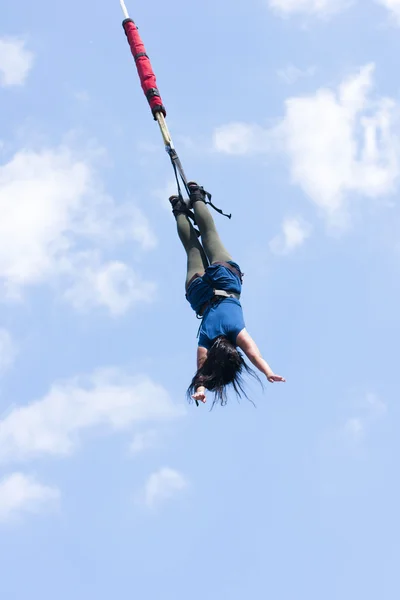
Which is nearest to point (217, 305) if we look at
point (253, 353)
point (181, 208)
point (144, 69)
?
point (253, 353)

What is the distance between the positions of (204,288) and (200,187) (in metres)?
1.63

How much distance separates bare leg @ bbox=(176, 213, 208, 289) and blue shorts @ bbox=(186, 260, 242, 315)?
0.17m

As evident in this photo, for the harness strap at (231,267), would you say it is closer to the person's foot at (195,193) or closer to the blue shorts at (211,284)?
the blue shorts at (211,284)

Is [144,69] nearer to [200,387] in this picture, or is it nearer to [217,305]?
[217,305]

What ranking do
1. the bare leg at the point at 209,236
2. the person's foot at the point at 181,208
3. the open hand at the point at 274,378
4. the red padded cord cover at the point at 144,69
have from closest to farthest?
the open hand at the point at 274,378 < the bare leg at the point at 209,236 < the red padded cord cover at the point at 144,69 < the person's foot at the point at 181,208

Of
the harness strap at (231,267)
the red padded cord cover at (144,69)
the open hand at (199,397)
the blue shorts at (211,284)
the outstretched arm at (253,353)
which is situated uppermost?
the red padded cord cover at (144,69)

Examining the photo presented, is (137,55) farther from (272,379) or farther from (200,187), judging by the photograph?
(272,379)

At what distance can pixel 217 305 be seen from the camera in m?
14.7

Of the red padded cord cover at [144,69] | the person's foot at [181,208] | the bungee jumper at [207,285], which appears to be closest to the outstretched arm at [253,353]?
the bungee jumper at [207,285]

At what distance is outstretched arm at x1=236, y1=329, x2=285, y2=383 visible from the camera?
1402cm

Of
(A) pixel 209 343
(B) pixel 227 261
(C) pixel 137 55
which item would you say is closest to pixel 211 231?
(B) pixel 227 261

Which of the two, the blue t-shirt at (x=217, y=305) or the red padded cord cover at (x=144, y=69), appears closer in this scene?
the blue t-shirt at (x=217, y=305)

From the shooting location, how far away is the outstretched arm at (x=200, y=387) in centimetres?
1420

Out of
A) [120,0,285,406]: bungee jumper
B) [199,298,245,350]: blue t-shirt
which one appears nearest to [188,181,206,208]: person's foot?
[120,0,285,406]: bungee jumper
